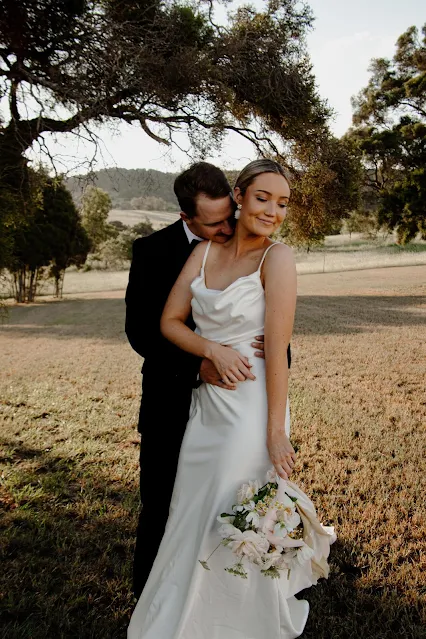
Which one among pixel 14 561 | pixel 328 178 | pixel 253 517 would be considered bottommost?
pixel 14 561

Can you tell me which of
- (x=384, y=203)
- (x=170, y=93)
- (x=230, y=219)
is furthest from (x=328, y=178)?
(x=384, y=203)

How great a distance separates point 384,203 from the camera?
20.9m

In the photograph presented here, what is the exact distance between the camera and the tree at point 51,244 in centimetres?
2316

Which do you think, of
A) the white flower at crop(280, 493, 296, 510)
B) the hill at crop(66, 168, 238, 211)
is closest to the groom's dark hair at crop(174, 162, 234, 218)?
the white flower at crop(280, 493, 296, 510)

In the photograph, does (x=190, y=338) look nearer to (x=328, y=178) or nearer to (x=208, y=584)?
(x=208, y=584)

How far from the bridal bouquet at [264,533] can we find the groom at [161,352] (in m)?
0.62

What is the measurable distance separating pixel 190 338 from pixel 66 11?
5122 mm

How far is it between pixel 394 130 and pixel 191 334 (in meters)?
25.0

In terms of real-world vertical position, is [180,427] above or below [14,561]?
above

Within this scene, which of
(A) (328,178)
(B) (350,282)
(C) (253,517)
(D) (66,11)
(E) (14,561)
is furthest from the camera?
(B) (350,282)

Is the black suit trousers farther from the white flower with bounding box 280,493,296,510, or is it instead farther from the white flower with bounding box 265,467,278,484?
the white flower with bounding box 280,493,296,510

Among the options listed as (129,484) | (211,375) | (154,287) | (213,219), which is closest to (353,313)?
(129,484)

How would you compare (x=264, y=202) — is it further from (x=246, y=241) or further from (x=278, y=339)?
(x=278, y=339)

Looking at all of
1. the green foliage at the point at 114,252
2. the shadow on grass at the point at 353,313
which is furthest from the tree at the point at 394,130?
the green foliage at the point at 114,252
